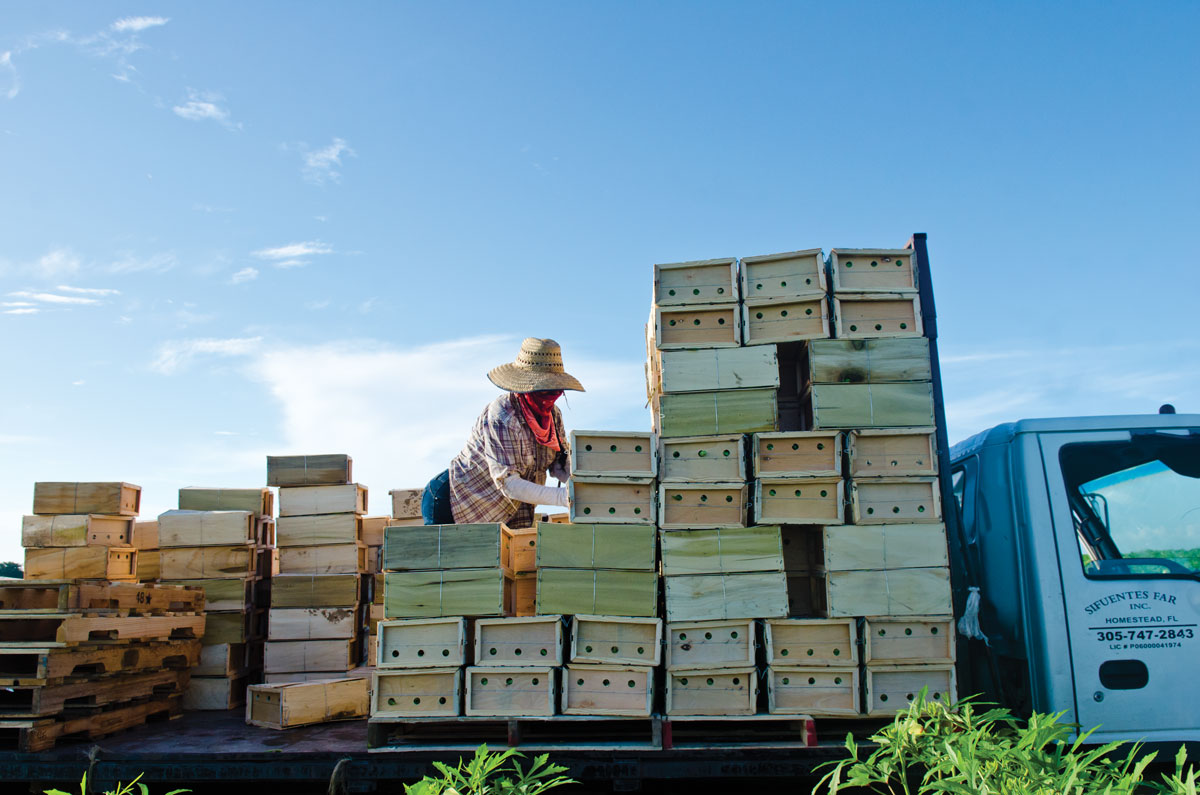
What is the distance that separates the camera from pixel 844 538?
5.13 m

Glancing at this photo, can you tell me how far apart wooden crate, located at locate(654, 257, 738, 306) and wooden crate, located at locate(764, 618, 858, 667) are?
1956 mm

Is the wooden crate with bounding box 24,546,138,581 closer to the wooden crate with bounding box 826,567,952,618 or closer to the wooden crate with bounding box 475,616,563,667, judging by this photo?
the wooden crate with bounding box 475,616,563,667

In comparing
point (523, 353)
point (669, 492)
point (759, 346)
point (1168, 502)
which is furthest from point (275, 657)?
point (1168, 502)

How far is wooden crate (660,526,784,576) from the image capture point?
512cm

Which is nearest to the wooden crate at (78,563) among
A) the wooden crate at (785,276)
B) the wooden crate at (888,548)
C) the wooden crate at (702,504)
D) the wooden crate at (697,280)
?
the wooden crate at (702,504)

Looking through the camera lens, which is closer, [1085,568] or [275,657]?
[1085,568]

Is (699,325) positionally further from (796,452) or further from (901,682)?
(901,682)

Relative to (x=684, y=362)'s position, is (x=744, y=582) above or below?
below

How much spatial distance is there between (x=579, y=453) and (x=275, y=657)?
12.7 ft

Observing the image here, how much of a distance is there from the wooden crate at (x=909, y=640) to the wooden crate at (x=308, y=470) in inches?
200

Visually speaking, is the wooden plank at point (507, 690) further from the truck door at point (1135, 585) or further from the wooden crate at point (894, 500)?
the truck door at point (1135, 585)

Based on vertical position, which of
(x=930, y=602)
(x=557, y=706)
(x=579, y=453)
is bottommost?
(x=557, y=706)

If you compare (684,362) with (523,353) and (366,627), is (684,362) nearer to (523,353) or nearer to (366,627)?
(523,353)

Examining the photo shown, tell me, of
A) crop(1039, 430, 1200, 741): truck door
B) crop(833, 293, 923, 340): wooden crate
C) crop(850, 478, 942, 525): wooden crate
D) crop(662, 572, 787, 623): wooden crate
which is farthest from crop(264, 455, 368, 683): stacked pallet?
crop(1039, 430, 1200, 741): truck door
